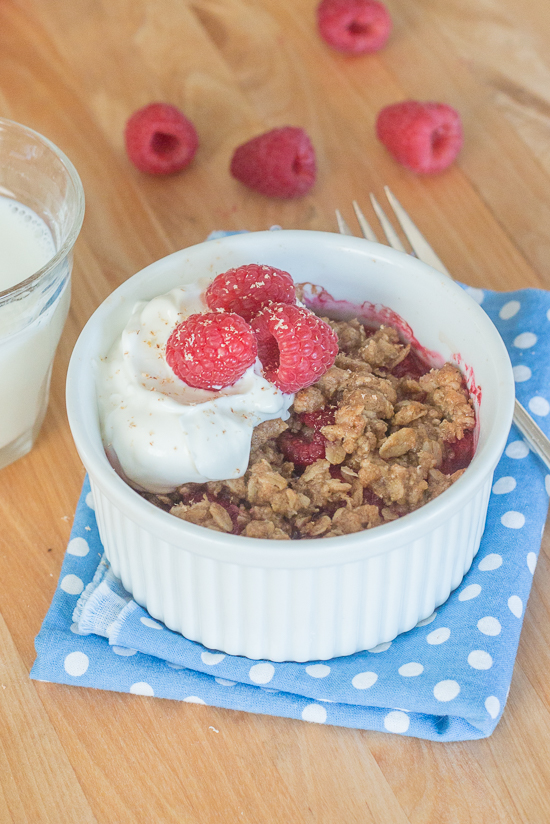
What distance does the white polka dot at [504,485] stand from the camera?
1219mm

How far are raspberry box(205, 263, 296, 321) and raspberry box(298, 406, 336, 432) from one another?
143mm

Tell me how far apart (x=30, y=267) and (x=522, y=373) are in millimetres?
717

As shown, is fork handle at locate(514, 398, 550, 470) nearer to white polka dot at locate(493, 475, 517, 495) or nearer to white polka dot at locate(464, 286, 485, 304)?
white polka dot at locate(493, 475, 517, 495)

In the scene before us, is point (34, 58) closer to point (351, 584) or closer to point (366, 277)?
point (366, 277)

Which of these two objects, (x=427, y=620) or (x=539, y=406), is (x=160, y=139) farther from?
(x=427, y=620)

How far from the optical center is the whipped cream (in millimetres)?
1058

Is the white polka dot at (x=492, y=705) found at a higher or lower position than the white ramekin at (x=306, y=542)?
lower

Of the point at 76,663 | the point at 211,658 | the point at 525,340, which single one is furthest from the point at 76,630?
the point at 525,340

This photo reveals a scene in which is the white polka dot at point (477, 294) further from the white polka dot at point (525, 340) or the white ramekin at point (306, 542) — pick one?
the white ramekin at point (306, 542)

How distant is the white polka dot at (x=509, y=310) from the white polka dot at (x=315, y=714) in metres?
0.68

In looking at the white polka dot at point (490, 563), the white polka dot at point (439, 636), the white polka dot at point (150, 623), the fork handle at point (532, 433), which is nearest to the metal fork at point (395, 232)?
the fork handle at point (532, 433)

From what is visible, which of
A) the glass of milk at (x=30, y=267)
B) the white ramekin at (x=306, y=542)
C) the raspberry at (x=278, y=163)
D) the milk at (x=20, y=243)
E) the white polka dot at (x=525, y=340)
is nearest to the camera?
the white ramekin at (x=306, y=542)

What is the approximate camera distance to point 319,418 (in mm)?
1150

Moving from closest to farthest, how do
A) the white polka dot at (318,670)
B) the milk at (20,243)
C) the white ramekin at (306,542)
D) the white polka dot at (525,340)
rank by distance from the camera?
the white ramekin at (306,542) < the white polka dot at (318,670) < the milk at (20,243) < the white polka dot at (525,340)
